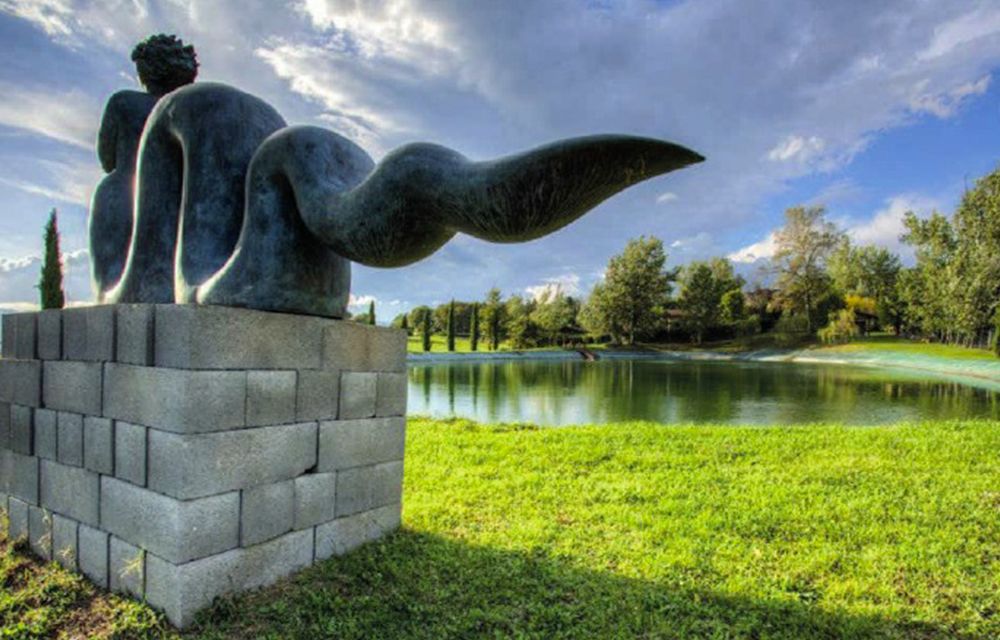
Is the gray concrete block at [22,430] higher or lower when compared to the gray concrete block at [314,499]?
higher

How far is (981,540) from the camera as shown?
3555 mm

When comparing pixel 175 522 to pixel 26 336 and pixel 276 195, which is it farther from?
pixel 26 336

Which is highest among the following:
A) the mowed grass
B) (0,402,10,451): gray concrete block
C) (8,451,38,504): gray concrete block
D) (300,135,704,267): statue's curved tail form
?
(300,135,704,267): statue's curved tail form

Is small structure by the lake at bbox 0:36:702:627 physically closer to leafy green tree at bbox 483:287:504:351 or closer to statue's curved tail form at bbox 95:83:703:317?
statue's curved tail form at bbox 95:83:703:317

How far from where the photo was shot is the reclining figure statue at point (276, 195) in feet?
7.14

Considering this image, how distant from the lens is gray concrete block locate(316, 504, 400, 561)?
3.01 meters

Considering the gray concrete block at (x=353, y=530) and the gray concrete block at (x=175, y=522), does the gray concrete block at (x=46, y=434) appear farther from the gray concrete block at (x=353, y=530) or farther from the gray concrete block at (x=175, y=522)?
the gray concrete block at (x=353, y=530)

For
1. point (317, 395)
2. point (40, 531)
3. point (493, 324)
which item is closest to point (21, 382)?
point (40, 531)

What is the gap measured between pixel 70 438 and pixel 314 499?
4.57 feet

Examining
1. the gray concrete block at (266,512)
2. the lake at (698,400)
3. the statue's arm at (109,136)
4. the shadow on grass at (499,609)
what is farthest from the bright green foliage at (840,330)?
the statue's arm at (109,136)

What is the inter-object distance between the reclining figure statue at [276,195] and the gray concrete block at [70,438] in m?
0.75

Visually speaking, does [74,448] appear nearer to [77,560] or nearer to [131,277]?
[77,560]

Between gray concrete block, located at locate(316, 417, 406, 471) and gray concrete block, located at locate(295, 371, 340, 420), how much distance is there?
7 centimetres

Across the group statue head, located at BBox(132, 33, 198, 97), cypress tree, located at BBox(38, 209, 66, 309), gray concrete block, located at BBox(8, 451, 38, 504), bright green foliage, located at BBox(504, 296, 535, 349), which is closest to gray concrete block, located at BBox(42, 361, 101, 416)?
gray concrete block, located at BBox(8, 451, 38, 504)
